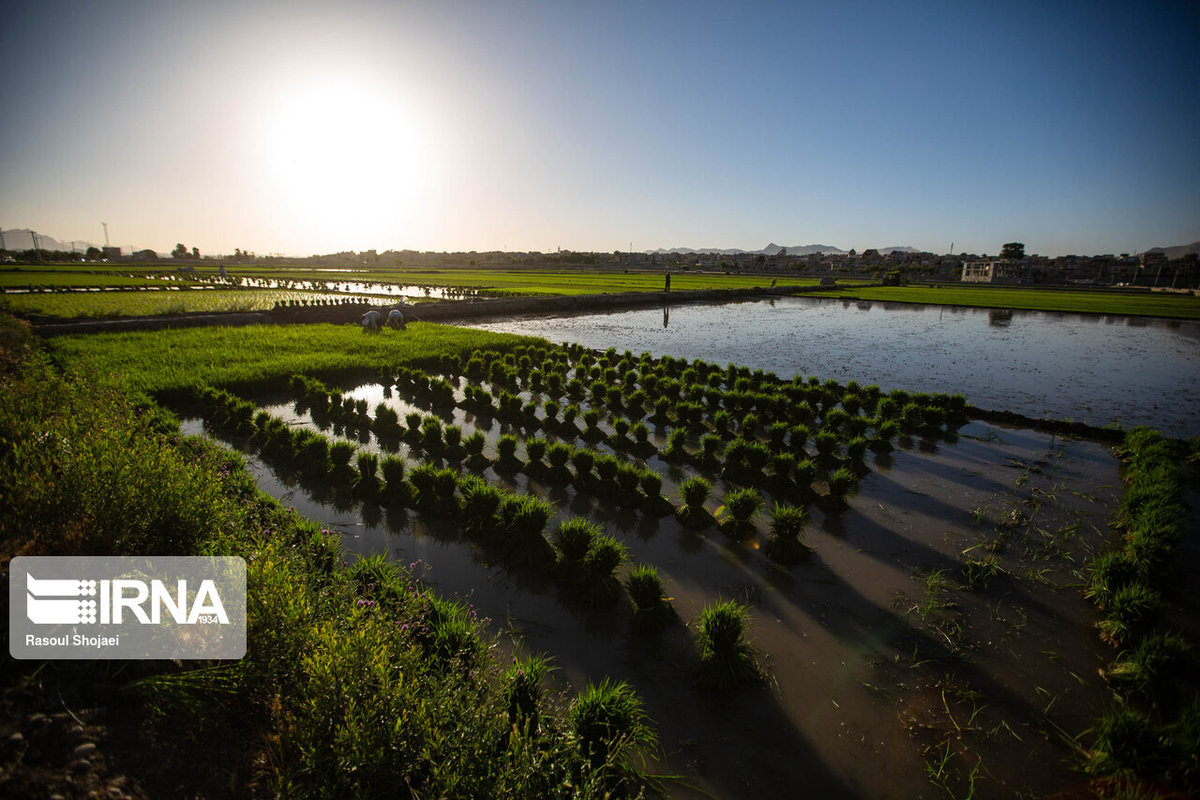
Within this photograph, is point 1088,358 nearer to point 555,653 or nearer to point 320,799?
point 555,653

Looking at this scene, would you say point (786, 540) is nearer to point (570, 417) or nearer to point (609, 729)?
point (609, 729)

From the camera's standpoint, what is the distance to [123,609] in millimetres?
3471

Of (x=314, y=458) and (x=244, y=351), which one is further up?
(x=244, y=351)

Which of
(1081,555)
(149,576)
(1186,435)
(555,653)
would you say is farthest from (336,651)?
(1186,435)

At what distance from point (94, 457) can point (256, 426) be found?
23.2ft

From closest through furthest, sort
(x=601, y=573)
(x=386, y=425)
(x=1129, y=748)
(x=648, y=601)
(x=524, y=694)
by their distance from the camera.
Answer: (x=1129, y=748) → (x=524, y=694) → (x=648, y=601) → (x=601, y=573) → (x=386, y=425)

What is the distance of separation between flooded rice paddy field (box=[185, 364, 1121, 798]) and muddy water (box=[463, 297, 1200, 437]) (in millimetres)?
8322

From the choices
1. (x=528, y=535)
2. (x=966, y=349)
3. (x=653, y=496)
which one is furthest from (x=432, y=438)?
(x=966, y=349)

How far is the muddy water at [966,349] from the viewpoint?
15.5 metres

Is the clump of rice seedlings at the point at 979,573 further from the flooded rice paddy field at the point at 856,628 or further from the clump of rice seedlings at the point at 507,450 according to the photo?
the clump of rice seedlings at the point at 507,450

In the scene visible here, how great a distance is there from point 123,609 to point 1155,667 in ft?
29.4

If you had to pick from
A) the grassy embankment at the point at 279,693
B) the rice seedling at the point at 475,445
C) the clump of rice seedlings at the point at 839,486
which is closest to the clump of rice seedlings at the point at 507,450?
the rice seedling at the point at 475,445

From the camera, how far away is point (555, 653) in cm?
510

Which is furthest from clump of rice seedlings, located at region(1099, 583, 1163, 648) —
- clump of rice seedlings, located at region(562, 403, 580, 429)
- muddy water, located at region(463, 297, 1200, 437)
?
muddy water, located at region(463, 297, 1200, 437)
